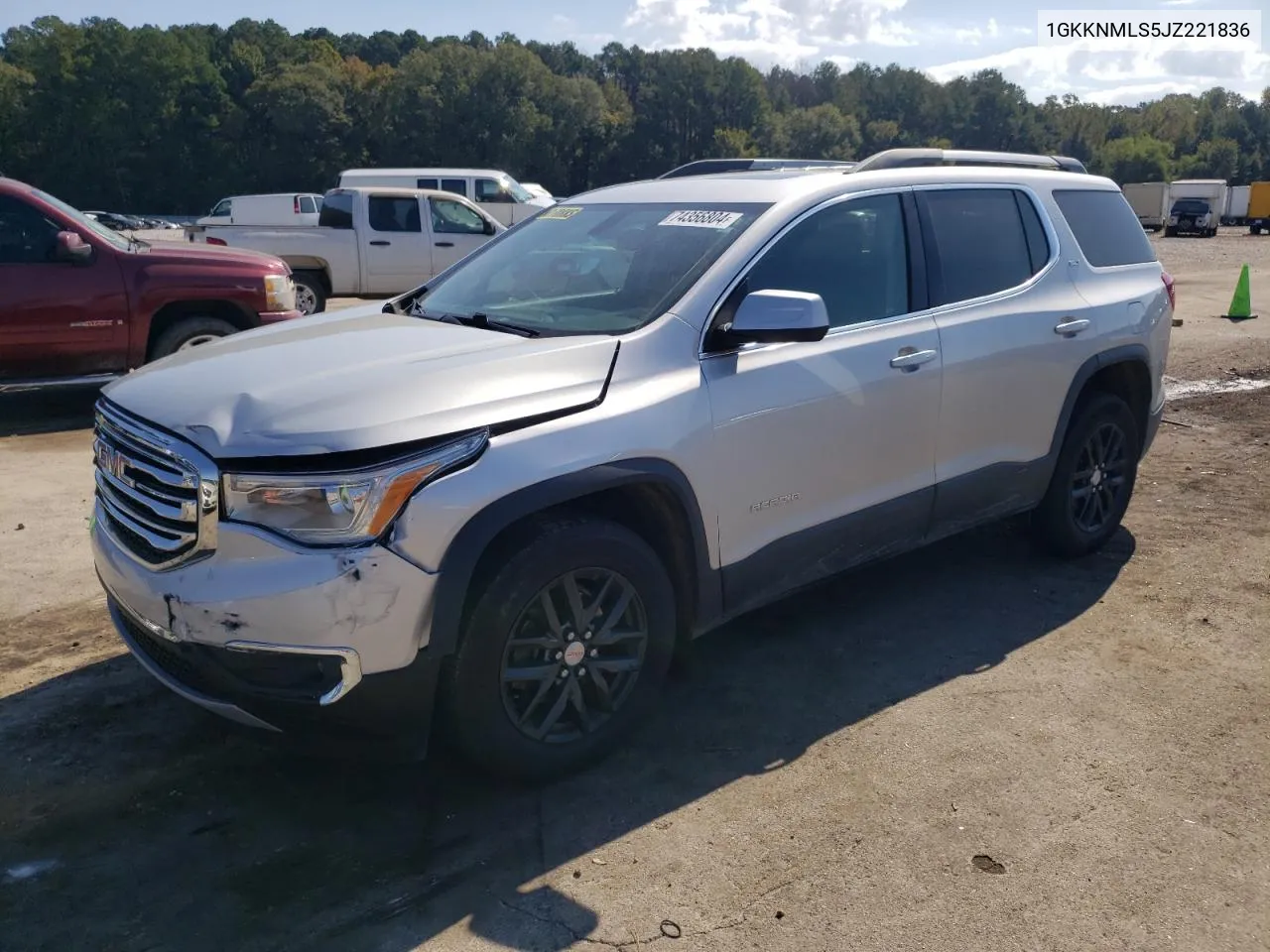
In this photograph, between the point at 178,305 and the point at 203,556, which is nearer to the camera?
the point at 203,556

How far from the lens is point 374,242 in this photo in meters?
15.5

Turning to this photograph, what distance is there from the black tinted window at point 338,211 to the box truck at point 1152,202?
51416mm

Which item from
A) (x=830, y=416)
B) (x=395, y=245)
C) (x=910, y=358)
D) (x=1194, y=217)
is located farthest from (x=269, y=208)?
(x=1194, y=217)

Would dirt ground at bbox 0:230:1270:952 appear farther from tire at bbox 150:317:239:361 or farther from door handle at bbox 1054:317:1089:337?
tire at bbox 150:317:239:361

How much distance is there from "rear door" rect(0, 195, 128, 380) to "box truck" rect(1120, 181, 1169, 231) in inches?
2274

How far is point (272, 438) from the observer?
9.55ft

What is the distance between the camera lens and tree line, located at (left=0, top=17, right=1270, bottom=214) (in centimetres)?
9056

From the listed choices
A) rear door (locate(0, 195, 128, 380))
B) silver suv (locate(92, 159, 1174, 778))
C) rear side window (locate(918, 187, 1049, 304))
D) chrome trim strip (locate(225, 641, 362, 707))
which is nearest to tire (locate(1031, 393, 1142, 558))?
silver suv (locate(92, 159, 1174, 778))

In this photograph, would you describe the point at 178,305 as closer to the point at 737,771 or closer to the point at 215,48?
the point at 737,771

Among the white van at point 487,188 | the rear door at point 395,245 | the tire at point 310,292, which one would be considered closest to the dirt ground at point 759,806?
the tire at point 310,292

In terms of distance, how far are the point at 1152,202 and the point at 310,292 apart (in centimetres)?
5469

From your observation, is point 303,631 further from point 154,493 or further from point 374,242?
point 374,242

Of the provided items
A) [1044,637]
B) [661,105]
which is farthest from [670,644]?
[661,105]

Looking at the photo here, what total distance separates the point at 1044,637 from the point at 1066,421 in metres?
1.10
